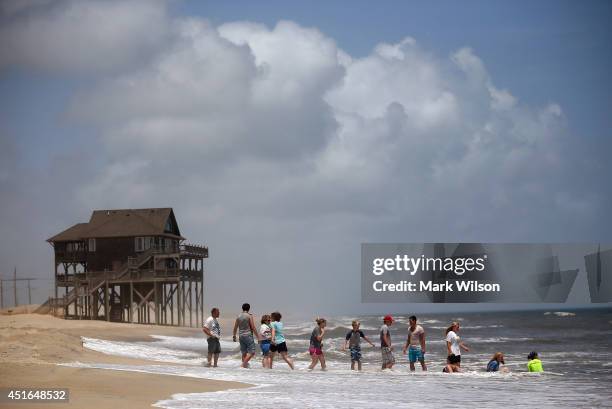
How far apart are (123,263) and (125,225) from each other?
256 cm

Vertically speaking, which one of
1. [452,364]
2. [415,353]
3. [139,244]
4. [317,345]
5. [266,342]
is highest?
[139,244]

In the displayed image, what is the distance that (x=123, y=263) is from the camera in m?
57.9

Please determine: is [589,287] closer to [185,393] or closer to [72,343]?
[72,343]

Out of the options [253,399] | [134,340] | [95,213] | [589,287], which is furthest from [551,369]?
[95,213]

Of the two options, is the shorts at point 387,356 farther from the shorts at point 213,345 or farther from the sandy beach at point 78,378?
the sandy beach at point 78,378

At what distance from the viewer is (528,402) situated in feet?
48.2

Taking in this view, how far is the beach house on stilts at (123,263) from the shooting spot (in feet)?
185

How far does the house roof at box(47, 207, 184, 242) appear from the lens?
190ft

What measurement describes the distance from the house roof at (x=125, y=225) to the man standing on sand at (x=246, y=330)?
36.7 meters

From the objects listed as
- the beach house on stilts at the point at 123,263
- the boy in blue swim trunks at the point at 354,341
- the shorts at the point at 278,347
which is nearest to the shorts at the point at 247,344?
the shorts at the point at 278,347

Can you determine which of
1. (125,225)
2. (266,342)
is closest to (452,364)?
(266,342)

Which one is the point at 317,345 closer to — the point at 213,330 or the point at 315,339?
the point at 315,339

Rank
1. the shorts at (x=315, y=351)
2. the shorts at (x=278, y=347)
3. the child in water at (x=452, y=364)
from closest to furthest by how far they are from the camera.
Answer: the child in water at (x=452, y=364)
the shorts at (x=278, y=347)
the shorts at (x=315, y=351)

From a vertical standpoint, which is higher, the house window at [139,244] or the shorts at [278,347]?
the house window at [139,244]
